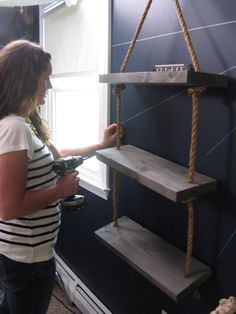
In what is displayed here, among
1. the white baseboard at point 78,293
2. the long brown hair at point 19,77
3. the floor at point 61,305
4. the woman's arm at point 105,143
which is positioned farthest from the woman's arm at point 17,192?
the floor at point 61,305

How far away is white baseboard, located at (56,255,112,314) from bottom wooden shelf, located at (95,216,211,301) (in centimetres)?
67

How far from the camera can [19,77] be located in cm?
106

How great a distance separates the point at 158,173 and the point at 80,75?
3.26ft

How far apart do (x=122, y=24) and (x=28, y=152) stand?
2.46 ft

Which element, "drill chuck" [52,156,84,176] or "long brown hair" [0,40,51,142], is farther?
"drill chuck" [52,156,84,176]

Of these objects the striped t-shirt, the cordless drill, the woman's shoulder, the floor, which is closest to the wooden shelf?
the cordless drill

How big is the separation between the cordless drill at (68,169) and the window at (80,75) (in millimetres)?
368

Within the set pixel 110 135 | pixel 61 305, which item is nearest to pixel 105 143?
pixel 110 135

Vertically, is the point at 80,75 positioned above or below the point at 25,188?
above

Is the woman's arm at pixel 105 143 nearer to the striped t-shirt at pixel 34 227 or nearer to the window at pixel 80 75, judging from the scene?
the window at pixel 80 75

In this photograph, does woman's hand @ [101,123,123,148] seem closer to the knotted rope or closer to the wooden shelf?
the wooden shelf

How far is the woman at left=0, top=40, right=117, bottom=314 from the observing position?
1.00 metres

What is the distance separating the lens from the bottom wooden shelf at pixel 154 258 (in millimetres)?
1027

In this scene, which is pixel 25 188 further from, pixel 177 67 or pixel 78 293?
pixel 78 293
